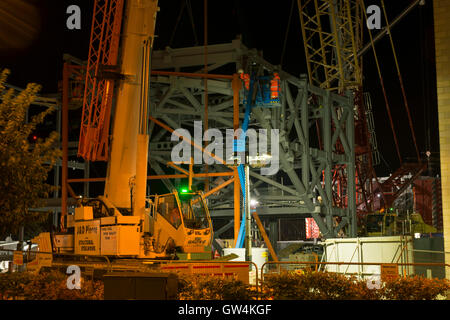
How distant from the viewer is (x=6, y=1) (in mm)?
36938

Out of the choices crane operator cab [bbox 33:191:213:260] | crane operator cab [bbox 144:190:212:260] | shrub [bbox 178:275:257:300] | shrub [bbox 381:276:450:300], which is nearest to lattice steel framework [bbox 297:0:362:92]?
crane operator cab [bbox 144:190:212:260]

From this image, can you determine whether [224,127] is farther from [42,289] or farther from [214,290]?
[214,290]

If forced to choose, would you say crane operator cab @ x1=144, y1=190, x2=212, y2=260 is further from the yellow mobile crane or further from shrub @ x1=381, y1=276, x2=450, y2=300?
shrub @ x1=381, y1=276, x2=450, y2=300

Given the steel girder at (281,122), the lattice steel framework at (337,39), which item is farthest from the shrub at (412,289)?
the lattice steel framework at (337,39)

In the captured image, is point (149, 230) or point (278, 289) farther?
point (149, 230)

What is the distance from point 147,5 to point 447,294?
13032mm

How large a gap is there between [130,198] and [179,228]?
6.68 feet

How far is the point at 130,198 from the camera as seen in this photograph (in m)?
18.8

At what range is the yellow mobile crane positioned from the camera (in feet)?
58.0

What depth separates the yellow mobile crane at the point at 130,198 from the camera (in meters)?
17.7

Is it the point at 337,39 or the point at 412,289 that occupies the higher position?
the point at 337,39

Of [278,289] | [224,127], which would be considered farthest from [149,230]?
[224,127]

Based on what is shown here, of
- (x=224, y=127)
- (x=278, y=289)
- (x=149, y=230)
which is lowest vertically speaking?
(x=278, y=289)
